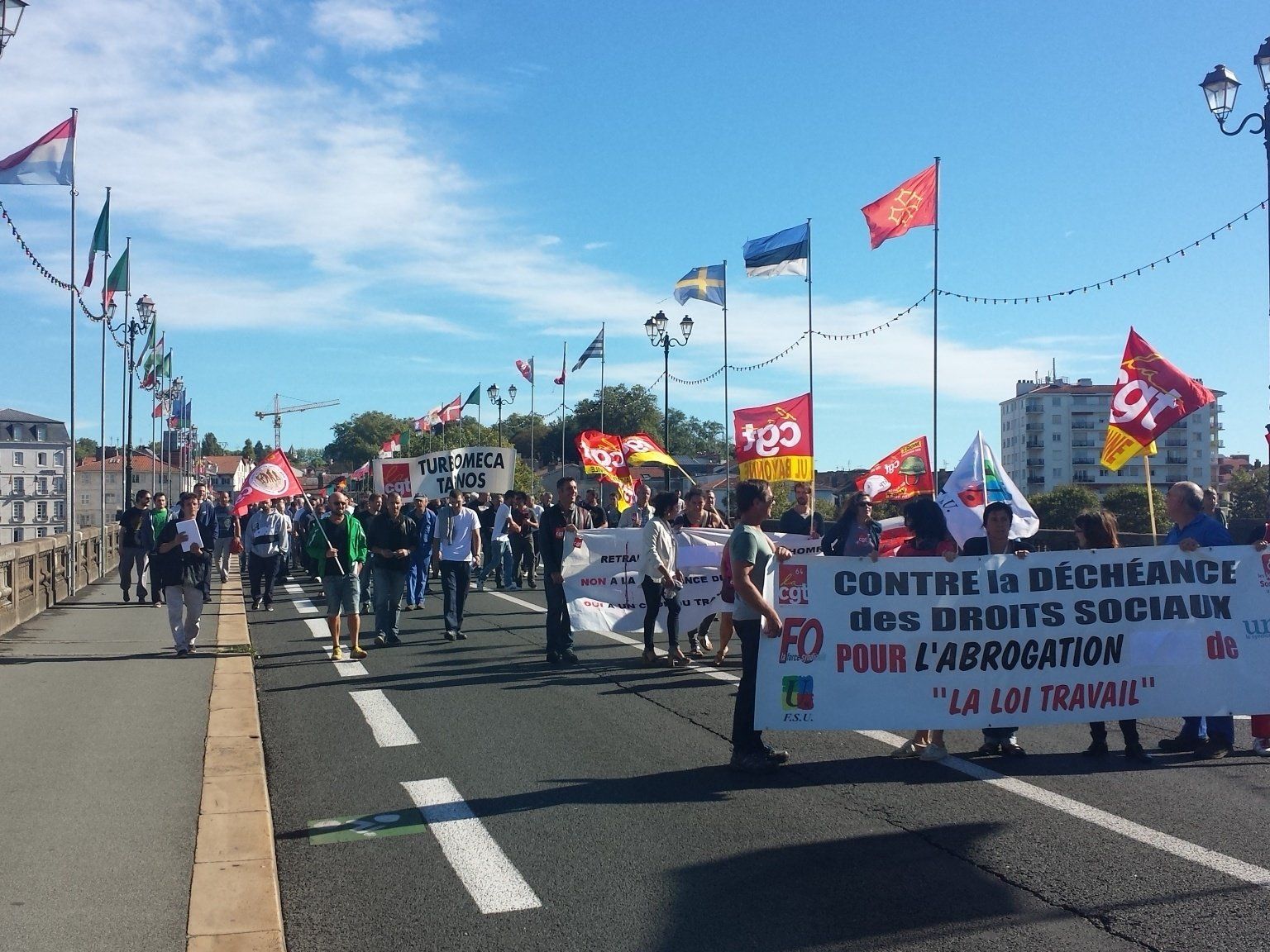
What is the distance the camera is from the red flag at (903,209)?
23750mm

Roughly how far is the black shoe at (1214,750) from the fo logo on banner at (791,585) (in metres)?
2.92

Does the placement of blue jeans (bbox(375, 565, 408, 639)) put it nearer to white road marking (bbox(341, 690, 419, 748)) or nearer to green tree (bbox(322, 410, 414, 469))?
white road marking (bbox(341, 690, 419, 748))

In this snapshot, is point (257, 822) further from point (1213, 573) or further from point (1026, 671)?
point (1213, 573)

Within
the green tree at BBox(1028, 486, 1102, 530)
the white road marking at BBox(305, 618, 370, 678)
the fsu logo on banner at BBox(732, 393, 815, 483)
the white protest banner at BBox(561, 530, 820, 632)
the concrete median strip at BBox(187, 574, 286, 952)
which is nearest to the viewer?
the concrete median strip at BBox(187, 574, 286, 952)

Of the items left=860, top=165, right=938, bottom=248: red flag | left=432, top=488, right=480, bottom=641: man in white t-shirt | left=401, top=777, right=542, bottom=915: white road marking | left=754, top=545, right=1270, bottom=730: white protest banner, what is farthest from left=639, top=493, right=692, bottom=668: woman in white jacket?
left=860, top=165, right=938, bottom=248: red flag

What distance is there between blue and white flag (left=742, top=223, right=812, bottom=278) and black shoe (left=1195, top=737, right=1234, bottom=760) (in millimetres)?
21647

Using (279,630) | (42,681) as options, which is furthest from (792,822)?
(279,630)

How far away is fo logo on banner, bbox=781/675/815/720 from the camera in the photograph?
725 cm

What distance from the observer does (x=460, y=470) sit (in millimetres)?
18906

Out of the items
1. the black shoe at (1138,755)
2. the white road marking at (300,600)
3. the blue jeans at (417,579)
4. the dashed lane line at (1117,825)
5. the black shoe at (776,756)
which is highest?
the blue jeans at (417,579)

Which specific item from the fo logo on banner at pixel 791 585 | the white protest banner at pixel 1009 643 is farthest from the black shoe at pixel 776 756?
the fo logo on banner at pixel 791 585

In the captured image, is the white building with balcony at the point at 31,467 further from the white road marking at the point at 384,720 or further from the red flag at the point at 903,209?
the white road marking at the point at 384,720

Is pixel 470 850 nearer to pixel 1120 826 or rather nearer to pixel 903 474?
pixel 1120 826

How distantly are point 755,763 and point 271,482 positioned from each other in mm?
9383
